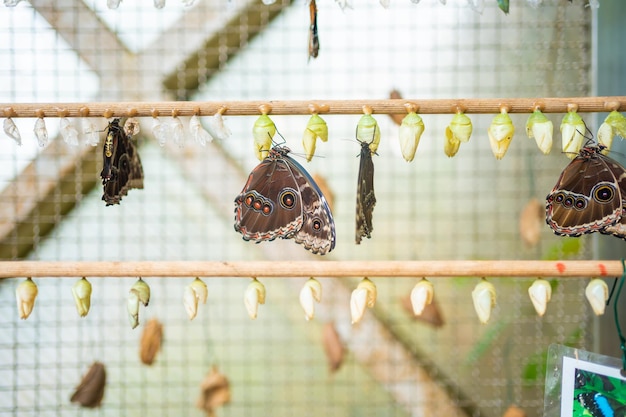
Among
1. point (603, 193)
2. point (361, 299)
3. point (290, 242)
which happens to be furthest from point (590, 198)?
point (290, 242)

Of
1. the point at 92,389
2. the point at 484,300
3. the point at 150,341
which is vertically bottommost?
the point at 92,389

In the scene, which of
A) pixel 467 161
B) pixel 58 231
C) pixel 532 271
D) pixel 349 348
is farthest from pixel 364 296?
pixel 58 231

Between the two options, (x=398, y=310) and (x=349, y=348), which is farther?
(x=398, y=310)

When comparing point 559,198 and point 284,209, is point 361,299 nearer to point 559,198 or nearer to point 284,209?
point 284,209

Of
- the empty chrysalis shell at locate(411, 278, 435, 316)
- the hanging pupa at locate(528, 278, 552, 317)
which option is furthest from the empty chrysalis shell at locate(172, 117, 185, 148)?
the hanging pupa at locate(528, 278, 552, 317)

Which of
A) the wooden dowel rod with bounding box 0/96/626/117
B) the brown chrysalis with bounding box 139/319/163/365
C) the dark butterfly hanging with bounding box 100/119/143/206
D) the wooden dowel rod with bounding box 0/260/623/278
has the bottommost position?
the brown chrysalis with bounding box 139/319/163/365

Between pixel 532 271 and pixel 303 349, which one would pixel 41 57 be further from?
pixel 532 271

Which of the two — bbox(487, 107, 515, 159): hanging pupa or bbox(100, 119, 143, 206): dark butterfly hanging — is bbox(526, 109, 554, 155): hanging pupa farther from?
bbox(100, 119, 143, 206): dark butterfly hanging
